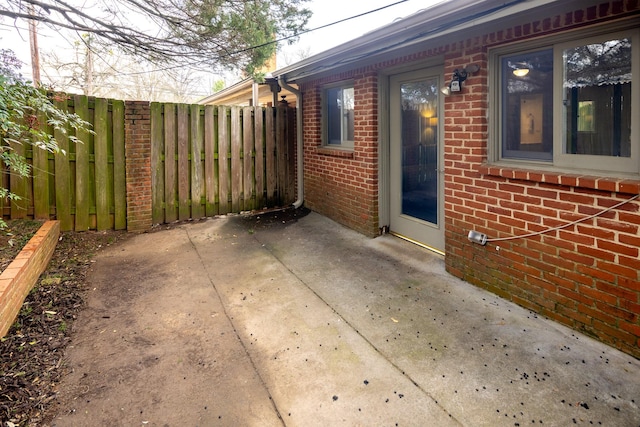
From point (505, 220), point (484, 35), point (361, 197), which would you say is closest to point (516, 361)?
point (505, 220)

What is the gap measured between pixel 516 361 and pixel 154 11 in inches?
226

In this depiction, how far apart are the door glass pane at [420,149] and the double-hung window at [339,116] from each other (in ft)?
3.88

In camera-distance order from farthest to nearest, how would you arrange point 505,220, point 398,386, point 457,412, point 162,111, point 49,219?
point 162,111 < point 49,219 < point 505,220 < point 398,386 < point 457,412

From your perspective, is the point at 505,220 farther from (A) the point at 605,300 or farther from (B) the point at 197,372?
(B) the point at 197,372

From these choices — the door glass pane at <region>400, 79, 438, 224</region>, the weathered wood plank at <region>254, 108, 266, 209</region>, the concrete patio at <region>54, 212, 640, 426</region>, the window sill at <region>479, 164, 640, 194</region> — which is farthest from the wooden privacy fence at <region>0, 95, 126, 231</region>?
the window sill at <region>479, 164, 640, 194</region>

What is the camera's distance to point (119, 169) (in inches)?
239

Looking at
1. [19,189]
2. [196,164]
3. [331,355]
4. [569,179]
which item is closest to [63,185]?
[19,189]

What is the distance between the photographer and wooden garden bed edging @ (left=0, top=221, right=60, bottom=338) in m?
3.10

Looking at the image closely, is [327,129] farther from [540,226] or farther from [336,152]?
[540,226]

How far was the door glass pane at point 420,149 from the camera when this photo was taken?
484cm

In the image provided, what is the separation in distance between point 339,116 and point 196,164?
253 centimetres

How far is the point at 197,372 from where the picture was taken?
2.73 meters

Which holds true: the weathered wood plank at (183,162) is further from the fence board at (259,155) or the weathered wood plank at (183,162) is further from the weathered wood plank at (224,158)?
the fence board at (259,155)

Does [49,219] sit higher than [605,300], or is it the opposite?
[49,219]
